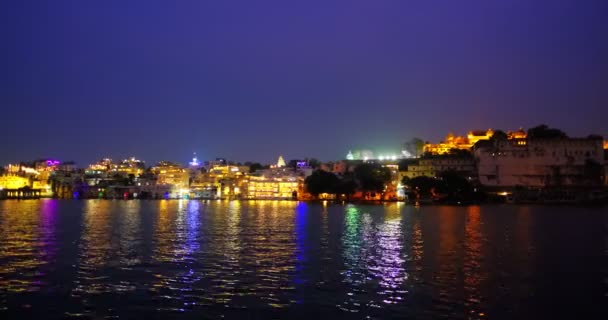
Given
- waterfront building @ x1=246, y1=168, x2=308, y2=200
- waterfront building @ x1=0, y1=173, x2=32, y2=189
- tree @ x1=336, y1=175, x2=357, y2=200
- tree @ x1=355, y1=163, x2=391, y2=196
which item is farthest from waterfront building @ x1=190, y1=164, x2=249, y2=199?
waterfront building @ x1=0, y1=173, x2=32, y2=189

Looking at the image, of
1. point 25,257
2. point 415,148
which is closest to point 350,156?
point 415,148

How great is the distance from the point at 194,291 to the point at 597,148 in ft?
355

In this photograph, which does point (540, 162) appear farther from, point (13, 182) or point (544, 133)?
point (13, 182)

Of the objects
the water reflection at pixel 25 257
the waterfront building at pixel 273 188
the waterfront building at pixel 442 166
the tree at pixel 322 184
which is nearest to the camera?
the water reflection at pixel 25 257

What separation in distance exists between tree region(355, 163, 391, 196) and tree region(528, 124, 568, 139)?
101 feet

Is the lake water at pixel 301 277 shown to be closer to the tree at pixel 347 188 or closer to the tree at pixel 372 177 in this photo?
the tree at pixel 347 188

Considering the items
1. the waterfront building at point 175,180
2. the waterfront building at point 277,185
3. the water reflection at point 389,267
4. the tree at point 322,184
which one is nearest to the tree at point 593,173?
the tree at point 322,184

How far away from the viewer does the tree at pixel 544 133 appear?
4453 inches

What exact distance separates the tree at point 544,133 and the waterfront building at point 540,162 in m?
2.69

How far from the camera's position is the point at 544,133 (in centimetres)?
11612

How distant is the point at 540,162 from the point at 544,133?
932 cm

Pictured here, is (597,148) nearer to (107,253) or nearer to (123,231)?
(123,231)

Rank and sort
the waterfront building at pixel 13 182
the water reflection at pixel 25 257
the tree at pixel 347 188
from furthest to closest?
the waterfront building at pixel 13 182 → the tree at pixel 347 188 → the water reflection at pixel 25 257

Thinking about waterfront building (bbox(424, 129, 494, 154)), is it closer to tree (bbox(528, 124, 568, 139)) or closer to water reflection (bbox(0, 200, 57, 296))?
tree (bbox(528, 124, 568, 139))
